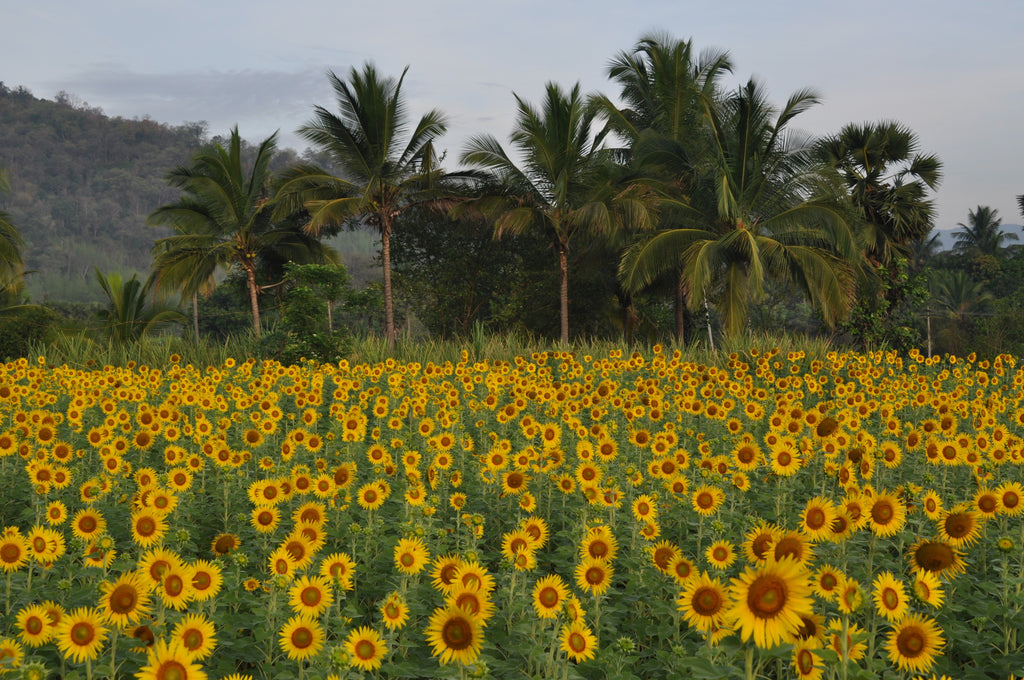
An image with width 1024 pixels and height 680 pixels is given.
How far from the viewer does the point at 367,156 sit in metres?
20.9

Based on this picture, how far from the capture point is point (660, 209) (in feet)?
65.0

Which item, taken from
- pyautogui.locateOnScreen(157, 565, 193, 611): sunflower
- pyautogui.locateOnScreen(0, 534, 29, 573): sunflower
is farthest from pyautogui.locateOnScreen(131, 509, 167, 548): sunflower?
pyautogui.locateOnScreen(157, 565, 193, 611): sunflower

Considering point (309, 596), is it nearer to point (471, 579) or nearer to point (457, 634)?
point (471, 579)

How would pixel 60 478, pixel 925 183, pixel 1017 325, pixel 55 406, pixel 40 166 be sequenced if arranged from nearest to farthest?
pixel 60 478, pixel 55 406, pixel 925 183, pixel 1017 325, pixel 40 166

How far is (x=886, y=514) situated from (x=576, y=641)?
4.13ft

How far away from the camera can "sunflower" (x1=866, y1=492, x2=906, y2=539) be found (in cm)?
261

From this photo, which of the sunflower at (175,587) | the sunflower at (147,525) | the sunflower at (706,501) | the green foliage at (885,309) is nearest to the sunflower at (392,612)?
the sunflower at (175,587)

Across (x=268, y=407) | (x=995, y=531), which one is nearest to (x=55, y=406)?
(x=268, y=407)

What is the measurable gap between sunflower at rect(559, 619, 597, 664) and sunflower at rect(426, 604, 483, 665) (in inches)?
13.7

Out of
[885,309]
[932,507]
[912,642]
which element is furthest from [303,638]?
[885,309]

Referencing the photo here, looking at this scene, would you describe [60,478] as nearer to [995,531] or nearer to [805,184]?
[995,531]

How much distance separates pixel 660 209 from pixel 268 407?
615 inches

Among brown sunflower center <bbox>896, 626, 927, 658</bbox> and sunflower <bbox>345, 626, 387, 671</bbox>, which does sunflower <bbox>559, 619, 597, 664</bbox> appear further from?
brown sunflower center <bbox>896, 626, 927, 658</bbox>

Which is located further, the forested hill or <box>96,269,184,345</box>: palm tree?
the forested hill
